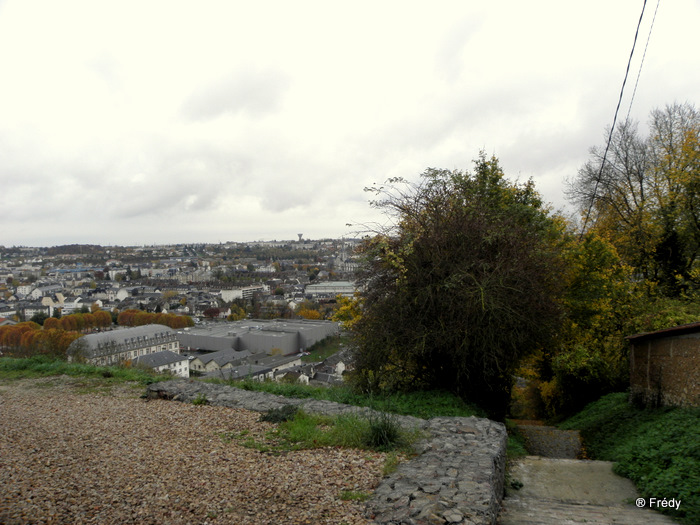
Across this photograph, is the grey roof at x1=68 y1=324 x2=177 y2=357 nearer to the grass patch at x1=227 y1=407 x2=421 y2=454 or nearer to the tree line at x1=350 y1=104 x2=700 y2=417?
the tree line at x1=350 y1=104 x2=700 y2=417

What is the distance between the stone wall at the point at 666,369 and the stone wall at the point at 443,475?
3787 millimetres

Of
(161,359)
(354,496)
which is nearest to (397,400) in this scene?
(354,496)

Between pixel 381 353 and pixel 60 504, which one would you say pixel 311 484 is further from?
pixel 381 353

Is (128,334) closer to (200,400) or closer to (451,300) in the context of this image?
(200,400)

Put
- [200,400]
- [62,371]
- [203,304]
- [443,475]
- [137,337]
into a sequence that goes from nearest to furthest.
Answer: [443,475] → [200,400] → [62,371] → [137,337] → [203,304]

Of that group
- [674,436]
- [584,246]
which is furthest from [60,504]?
[584,246]

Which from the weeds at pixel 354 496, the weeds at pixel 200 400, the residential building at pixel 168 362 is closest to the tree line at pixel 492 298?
the weeds at pixel 200 400

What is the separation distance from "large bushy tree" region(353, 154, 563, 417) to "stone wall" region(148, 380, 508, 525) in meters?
2.05

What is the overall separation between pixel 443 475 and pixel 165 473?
10.6ft

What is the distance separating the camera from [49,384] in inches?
444

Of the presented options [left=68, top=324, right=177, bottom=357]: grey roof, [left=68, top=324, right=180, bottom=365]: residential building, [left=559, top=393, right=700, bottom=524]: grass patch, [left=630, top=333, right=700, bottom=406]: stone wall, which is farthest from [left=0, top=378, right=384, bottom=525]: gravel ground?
[left=68, top=324, right=177, bottom=357]: grey roof

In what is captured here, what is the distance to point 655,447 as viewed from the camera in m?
6.56

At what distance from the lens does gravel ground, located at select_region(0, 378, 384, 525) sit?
4.20 m

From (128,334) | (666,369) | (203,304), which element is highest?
(666,369)
